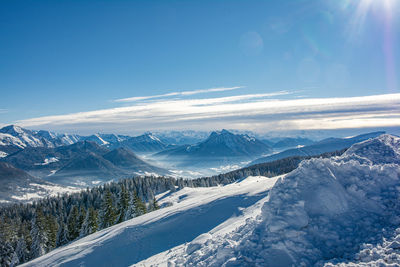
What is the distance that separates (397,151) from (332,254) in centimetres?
1191

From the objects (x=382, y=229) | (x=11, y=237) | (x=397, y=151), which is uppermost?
(x=397, y=151)

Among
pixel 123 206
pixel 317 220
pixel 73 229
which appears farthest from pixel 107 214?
pixel 317 220

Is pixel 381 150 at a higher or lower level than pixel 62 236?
higher

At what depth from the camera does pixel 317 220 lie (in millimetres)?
10883

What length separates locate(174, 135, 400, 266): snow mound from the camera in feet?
32.6

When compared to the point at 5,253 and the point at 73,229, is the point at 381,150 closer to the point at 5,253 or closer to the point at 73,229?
the point at 73,229

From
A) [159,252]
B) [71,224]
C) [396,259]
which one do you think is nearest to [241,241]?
[396,259]

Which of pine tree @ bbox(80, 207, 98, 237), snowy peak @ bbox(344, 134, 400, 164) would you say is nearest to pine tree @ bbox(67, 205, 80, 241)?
pine tree @ bbox(80, 207, 98, 237)

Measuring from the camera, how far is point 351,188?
1177 centimetres

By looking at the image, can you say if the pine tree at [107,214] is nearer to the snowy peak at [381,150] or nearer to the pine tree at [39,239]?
the pine tree at [39,239]

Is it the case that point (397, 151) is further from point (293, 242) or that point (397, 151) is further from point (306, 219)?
point (293, 242)

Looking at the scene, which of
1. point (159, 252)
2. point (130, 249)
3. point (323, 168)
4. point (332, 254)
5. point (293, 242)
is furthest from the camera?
point (130, 249)

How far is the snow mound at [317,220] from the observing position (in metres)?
9.94

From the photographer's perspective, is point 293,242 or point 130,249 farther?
point 130,249
